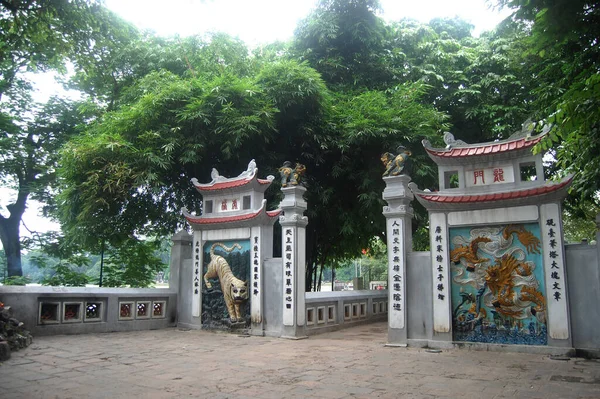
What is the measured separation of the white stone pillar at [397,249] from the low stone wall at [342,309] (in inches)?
82.6

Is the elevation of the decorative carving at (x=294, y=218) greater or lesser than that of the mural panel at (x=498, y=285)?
greater

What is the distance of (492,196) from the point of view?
8039mm

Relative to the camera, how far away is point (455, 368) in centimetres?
643

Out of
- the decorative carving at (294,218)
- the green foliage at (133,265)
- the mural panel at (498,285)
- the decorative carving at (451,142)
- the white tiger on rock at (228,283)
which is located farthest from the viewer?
the green foliage at (133,265)

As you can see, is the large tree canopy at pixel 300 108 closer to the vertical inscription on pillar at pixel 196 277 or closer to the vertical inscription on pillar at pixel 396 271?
the vertical inscription on pillar at pixel 196 277

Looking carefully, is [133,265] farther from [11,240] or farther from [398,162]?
[11,240]

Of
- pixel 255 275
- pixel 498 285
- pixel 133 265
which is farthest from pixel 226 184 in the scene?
pixel 133 265

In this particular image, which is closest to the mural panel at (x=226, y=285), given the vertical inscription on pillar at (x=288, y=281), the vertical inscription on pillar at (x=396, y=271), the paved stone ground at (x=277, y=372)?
the vertical inscription on pillar at (x=288, y=281)

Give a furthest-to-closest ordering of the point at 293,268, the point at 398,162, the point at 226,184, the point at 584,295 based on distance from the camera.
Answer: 1. the point at 226,184
2. the point at 293,268
3. the point at 398,162
4. the point at 584,295

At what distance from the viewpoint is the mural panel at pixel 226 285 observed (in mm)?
10160

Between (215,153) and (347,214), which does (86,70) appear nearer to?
(215,153)

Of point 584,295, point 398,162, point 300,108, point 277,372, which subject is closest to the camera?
point 277,372

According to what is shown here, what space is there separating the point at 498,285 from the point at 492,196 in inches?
58.7

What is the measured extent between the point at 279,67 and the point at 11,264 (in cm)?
1625
